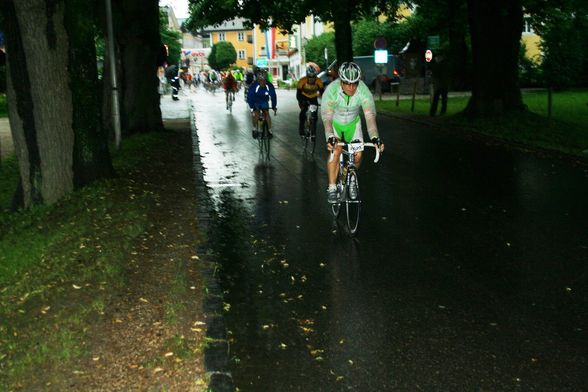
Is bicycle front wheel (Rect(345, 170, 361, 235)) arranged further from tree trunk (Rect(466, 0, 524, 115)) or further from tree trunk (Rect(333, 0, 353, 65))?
tree trunk (Rect(333, 0, 353, 65))

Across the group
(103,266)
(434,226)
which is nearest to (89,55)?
(103,266)

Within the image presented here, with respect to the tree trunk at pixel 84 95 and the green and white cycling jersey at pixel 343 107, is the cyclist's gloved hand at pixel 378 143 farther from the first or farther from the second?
the tree trunk at pixel 84 95

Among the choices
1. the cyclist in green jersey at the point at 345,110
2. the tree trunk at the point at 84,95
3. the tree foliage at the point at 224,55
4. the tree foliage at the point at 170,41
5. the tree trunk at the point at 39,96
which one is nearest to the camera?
the cyclist in green jersey at the point at 345,110

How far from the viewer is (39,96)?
31.8ft

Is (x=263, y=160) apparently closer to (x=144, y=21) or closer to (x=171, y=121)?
(x=144, y=21)

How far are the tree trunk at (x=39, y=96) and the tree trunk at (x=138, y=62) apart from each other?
32.3 ft

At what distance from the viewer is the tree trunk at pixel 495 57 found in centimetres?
2198

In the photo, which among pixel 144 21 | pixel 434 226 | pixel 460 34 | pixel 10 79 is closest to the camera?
pixel 434 226

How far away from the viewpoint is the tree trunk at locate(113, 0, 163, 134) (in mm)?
19641

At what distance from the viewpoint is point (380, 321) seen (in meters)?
5.66

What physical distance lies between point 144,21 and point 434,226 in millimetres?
13301

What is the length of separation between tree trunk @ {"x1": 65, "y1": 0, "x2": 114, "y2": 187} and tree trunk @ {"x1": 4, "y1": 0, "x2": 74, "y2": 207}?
174 mm

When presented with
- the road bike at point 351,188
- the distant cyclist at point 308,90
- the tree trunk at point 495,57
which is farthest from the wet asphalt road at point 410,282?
the tree trunk at point 495,57

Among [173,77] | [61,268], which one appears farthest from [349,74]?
A: [173,77]
